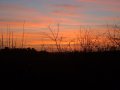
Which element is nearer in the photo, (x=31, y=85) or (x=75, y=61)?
(x=31, y=85)

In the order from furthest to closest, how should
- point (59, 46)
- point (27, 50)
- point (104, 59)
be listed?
point (27, 50)
point (59, 46)
point (104, 59)

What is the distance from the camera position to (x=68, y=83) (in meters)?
5.35

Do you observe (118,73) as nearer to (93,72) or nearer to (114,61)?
(93,72)

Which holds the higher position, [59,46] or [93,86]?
[59,46]

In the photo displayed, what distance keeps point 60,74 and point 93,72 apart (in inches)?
25.5

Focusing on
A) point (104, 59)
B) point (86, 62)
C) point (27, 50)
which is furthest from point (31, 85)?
point (27, 50)

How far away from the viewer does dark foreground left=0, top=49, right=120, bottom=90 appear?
546cm

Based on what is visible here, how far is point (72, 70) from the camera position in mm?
6227

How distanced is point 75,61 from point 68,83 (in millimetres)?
1898

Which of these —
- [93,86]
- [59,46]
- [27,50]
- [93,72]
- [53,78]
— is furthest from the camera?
[27,50]

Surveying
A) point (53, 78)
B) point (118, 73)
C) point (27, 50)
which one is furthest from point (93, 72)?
point (27, 50)

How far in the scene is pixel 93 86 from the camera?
5.22m

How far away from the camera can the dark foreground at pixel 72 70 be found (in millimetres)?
5465

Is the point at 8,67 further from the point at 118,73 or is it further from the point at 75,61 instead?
the point at 118,73
